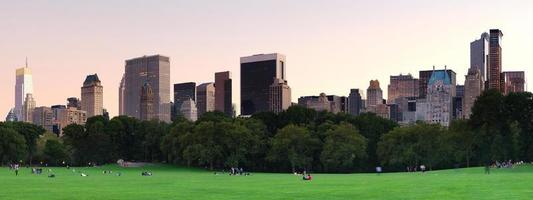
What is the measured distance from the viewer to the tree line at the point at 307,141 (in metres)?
83.6

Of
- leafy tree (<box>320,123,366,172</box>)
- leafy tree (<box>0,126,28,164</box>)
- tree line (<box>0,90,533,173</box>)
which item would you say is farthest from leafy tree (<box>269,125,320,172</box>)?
leafy tree (<box>0,126,28,164</box>)

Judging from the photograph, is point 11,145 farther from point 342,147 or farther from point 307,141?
point 342,147

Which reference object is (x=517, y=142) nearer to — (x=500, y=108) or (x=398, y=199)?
(x=500, y=108)

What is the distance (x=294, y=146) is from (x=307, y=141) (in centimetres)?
194

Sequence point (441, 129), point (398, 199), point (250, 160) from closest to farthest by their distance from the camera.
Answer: point (398, 199)
point (441, 129)
point (250, 160)

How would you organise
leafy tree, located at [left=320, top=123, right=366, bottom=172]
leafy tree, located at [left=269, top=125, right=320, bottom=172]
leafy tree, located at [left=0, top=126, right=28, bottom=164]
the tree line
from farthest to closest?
leafy tree, located at [left=0, top=126, right=28, bottom=164]
leafy tree, located at [left=269, top=125, right=320, bottom=172]
leafy tree, located at [left=320, top=123, right=366, bottom=172]
the tree line

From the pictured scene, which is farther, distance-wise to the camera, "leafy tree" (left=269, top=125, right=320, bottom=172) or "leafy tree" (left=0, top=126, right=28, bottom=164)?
"leafy tree" (left=0, top=126, right=28, bottom=164)

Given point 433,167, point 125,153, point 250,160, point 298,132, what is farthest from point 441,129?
point 125,153

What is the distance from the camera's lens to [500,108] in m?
82.6

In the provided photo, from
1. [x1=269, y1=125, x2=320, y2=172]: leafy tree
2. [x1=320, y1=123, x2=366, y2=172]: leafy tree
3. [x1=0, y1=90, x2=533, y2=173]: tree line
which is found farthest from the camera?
[x1=269, y1=125, x2=320, y2=172]: leafy tree

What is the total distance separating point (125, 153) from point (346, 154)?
4484 centimetres

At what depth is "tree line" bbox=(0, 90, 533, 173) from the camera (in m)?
83.6

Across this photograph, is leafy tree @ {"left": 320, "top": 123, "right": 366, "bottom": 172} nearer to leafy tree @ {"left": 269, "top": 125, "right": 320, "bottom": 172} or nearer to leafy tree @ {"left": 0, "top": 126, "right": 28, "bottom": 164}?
leafy tree @ {"left": 269, "top": 125, "right": 320, "bottom": 172}

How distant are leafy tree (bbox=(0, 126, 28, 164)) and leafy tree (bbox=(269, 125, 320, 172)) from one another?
134 ft
